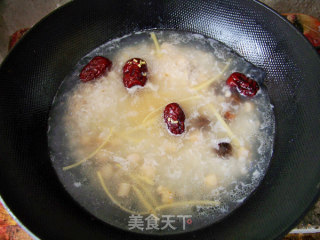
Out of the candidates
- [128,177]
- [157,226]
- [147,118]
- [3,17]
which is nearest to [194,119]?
[147,118]

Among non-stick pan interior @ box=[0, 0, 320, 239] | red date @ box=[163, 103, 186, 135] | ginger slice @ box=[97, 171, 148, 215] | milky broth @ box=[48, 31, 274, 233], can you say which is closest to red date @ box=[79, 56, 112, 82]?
milky broth @ box=[48, 31, 274, 233]

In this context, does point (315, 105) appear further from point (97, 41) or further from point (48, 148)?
point (48, 148)

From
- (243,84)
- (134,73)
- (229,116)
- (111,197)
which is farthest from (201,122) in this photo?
(111,197)

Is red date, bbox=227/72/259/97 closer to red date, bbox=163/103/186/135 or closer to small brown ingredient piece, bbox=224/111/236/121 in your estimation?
small brown ingredient piece, bbox=224/111/236/121

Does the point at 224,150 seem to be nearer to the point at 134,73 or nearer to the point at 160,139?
the point at 160,139

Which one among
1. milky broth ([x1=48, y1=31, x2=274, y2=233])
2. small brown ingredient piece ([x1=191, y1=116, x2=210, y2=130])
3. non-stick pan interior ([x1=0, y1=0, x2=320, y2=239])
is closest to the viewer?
non-stick pan interior ([x1=0, y1=0, x2=320, y2=239])
